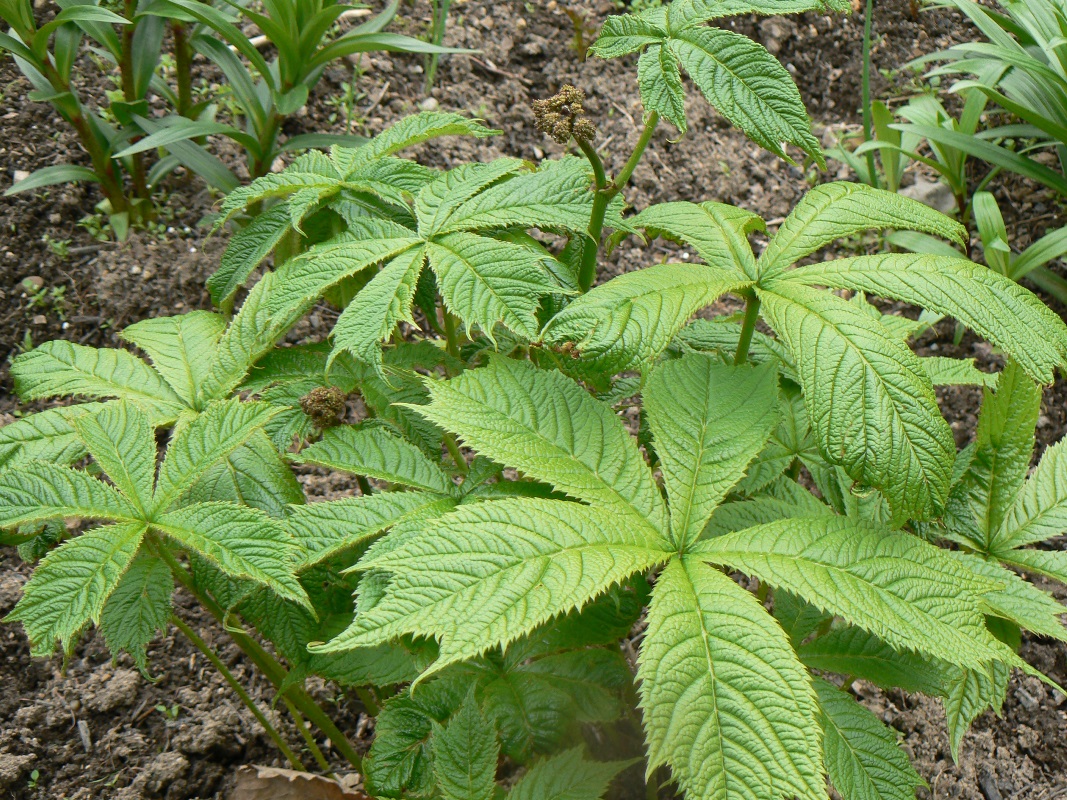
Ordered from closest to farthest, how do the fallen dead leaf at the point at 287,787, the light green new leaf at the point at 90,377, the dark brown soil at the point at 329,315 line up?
the light green new leaf at the point at 90,377 < the fallen dead leaf at the point at 287,787 < the dark brown soil at the point at 329,315

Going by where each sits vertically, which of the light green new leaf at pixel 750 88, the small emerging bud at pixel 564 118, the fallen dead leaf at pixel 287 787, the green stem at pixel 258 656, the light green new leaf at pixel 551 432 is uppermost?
the light green new leaf at pixel 750 88

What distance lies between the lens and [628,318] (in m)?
1.14

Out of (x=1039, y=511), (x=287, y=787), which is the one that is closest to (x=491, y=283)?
(x=1039, y=511)

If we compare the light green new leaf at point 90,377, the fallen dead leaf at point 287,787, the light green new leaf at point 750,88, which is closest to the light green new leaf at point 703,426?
the light green new leaf at point 750,88

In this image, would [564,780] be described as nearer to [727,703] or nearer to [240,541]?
[727,703]

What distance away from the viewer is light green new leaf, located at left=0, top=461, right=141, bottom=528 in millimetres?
1176

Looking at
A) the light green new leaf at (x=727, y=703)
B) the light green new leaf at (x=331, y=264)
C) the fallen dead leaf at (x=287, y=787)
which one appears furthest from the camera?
the fallen dead leaf at (x=287, y=787)

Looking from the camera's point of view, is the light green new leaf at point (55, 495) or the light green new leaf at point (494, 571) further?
the light green new leaf at point (55, 495)

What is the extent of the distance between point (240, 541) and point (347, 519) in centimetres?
14

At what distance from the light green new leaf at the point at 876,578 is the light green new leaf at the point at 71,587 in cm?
75

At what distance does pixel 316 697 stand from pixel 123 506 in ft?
2.93

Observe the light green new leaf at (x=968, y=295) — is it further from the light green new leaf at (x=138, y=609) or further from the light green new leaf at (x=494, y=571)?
the light green new leaf at (x=138, y=609)

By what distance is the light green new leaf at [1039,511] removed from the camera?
4.53 feet

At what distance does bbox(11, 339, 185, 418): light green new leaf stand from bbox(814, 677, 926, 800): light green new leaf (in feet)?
3.70
